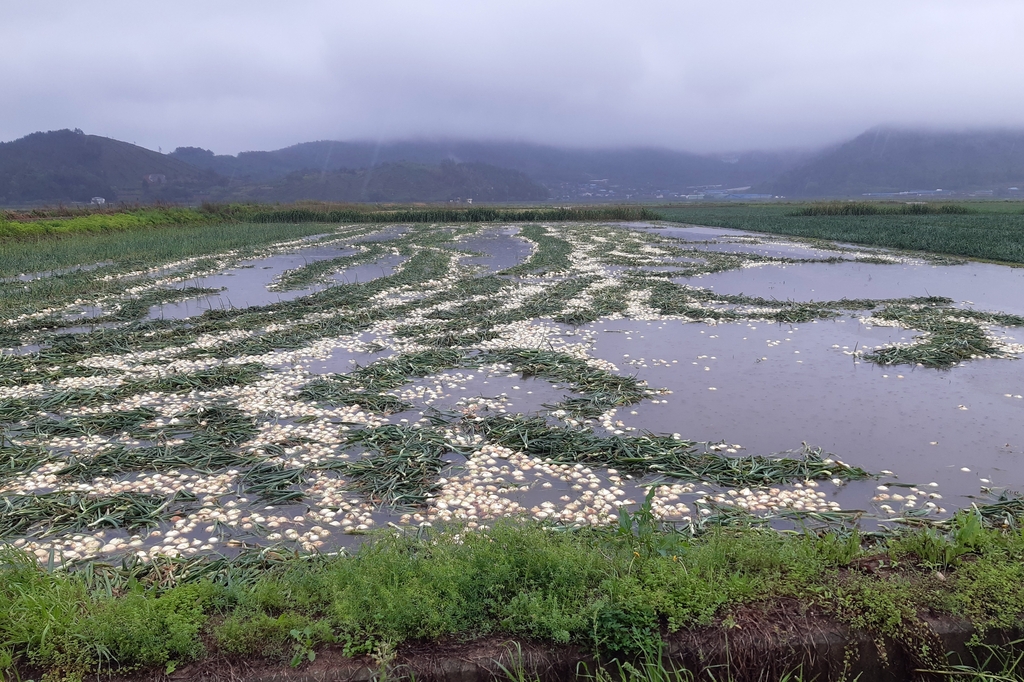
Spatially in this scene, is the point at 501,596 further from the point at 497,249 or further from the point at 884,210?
the point at 884,210

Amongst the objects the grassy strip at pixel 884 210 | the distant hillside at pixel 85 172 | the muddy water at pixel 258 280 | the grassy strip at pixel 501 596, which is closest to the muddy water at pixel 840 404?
the grassy strip at pixel 501 596

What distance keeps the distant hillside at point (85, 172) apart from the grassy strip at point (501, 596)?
152660 millimetres

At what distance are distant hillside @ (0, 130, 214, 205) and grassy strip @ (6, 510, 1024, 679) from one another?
153m

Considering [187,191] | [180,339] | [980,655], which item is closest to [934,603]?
[980,655]

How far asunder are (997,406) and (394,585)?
27.0ft

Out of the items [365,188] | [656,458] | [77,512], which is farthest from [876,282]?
[365,188]

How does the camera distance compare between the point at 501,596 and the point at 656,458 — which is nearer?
the point at 501,596

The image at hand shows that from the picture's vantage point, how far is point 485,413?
7535 millimetres

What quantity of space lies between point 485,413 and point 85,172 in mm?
176791

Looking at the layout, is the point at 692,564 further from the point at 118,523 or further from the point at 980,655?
the point at 118,523

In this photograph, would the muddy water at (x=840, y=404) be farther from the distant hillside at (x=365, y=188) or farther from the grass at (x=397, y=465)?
the distant hillside at (x=365, y=188)

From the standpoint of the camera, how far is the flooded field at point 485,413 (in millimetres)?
5277

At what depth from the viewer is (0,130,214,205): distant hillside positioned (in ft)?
422

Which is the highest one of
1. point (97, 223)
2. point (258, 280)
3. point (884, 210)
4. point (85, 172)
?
point (85, 172)
